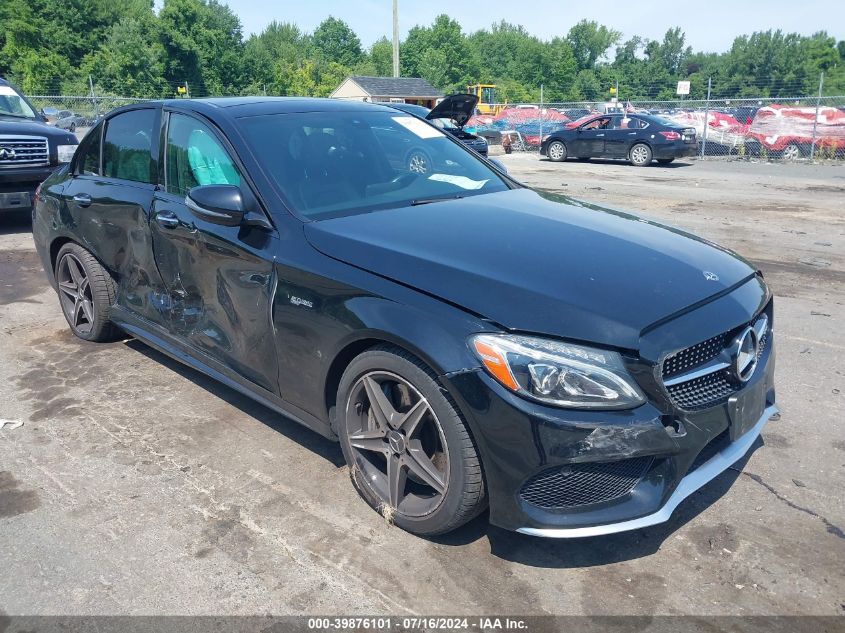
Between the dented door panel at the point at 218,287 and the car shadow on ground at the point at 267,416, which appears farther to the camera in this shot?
the car shadow on ground at the point at 267,416

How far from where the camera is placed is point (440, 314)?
2537mm

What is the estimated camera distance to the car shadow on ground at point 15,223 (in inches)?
391

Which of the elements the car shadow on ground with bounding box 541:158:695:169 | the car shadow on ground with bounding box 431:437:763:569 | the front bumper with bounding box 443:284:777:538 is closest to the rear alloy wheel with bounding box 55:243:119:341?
the car shadow on ground with bounding box 431:437:763:569

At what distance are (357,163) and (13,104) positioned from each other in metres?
9.08

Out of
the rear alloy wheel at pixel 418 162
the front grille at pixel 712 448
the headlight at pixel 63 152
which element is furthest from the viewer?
the headlight at pixel 63 152

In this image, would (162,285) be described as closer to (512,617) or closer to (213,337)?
(213,337)

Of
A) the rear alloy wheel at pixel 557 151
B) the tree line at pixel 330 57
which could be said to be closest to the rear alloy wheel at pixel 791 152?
the rear alloy wheel at pixel 557 151

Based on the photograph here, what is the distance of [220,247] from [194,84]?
208 feet

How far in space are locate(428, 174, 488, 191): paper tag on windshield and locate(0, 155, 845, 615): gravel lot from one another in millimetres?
1557

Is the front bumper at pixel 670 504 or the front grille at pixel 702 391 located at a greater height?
the front grille at pixel 702 391

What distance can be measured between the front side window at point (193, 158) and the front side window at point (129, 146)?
0.78 feet

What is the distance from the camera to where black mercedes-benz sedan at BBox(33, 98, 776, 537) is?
7.87 ft

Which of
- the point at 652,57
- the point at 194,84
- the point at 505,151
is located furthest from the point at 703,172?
the point at 652,57

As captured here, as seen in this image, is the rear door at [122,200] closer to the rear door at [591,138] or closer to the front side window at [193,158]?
the front side window at [193,158]
